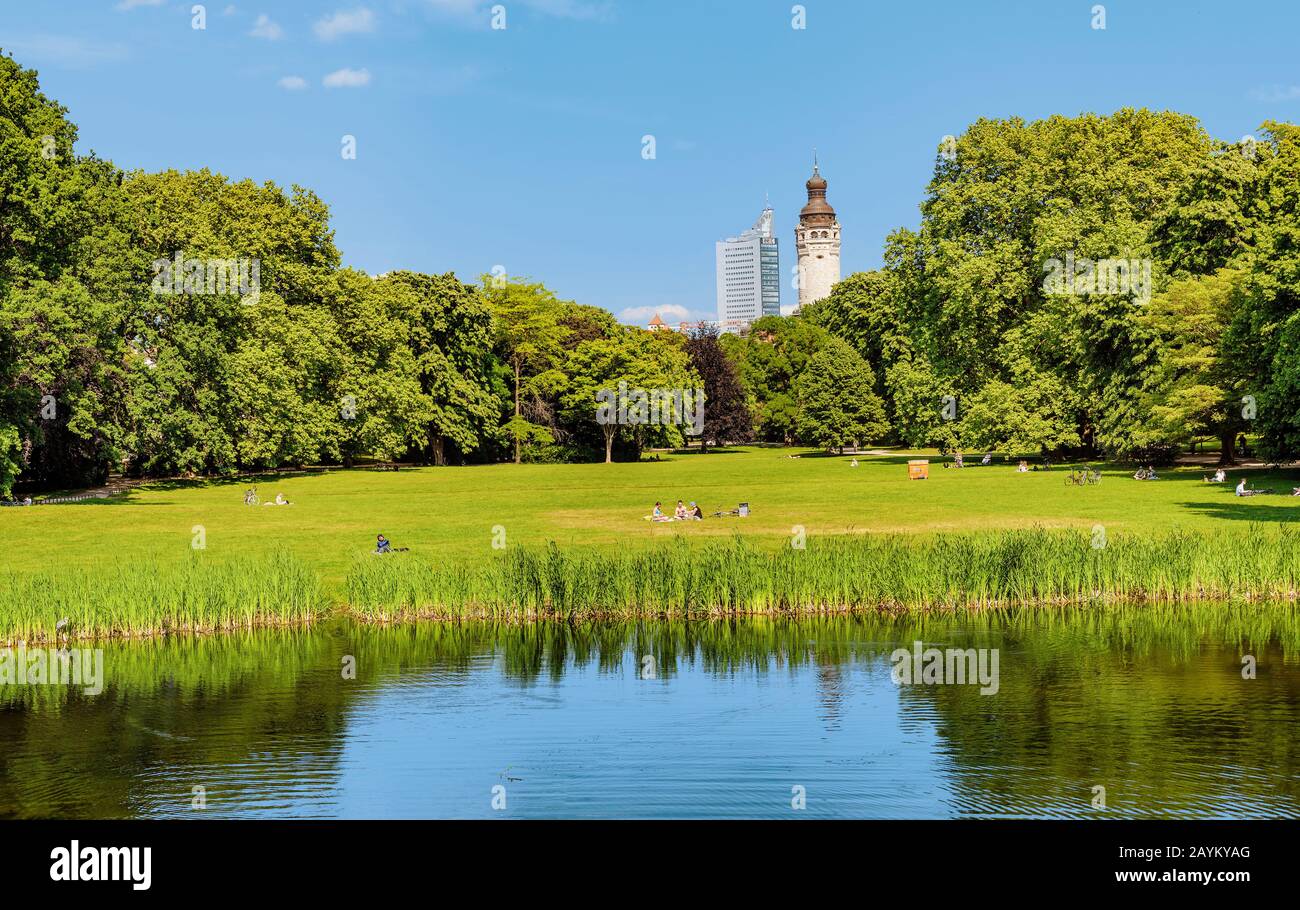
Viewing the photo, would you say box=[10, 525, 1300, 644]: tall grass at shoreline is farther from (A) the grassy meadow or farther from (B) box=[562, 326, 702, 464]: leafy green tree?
(B) box=[562, 326, 702, 464]: leafy green tree

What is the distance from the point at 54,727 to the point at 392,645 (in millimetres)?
6572

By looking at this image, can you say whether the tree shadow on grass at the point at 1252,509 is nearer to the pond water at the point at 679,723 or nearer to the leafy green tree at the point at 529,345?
the pond water at the point at 679,723

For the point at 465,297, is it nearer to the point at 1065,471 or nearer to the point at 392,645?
the point at 1065,471

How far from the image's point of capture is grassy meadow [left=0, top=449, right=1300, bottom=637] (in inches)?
969

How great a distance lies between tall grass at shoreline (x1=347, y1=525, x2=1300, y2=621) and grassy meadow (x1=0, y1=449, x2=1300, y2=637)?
0.15ft

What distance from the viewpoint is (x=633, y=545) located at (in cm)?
3356
